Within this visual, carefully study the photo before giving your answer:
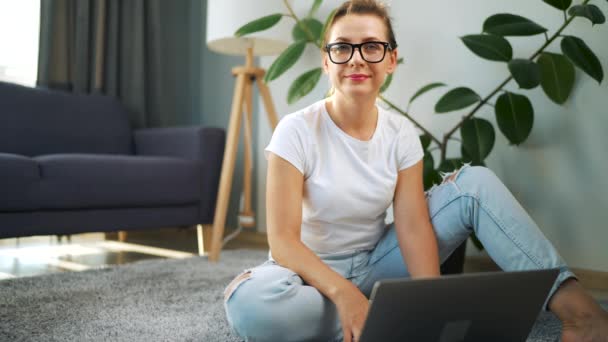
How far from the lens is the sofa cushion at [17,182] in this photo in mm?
1765

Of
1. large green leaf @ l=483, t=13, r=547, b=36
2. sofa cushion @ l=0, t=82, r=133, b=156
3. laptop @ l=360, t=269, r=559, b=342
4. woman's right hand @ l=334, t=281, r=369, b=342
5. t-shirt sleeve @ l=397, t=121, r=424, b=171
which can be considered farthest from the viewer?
sofa cushion @ l=0, t=82, r=133, b=156

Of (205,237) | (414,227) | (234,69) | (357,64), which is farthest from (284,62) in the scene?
(414,227)

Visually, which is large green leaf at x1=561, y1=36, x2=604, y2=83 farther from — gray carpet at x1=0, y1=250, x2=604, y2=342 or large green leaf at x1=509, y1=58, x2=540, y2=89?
gray carpet at x1=0, y1=250, x2=604, y2=342

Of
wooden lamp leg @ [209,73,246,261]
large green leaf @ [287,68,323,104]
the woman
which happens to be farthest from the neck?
wooden lamp leg @ [209,73,246,261]

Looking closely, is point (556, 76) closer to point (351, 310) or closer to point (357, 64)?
point (357, 64)

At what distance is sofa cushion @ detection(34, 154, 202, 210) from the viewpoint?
189 centimetres

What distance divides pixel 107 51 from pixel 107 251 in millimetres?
1179

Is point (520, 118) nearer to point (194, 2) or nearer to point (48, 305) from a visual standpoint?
point (48, 305)

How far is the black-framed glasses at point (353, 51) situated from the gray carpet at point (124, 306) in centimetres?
64

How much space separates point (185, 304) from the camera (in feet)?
4.70

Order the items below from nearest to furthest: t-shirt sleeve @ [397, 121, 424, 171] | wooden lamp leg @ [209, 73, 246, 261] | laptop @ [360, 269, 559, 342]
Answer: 1. laptop @ [360, 269, 559, 342]
2. t-shirt sleeve @ [397, 121, 424, 171]
3. wooden lamp leg @ [209, 73, 246, 261]

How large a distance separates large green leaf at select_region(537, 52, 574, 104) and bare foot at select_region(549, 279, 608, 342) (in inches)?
35.5

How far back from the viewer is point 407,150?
1.14 meters

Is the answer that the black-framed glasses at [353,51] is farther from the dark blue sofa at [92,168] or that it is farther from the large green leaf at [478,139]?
the dark blue sofa at [92,168]
